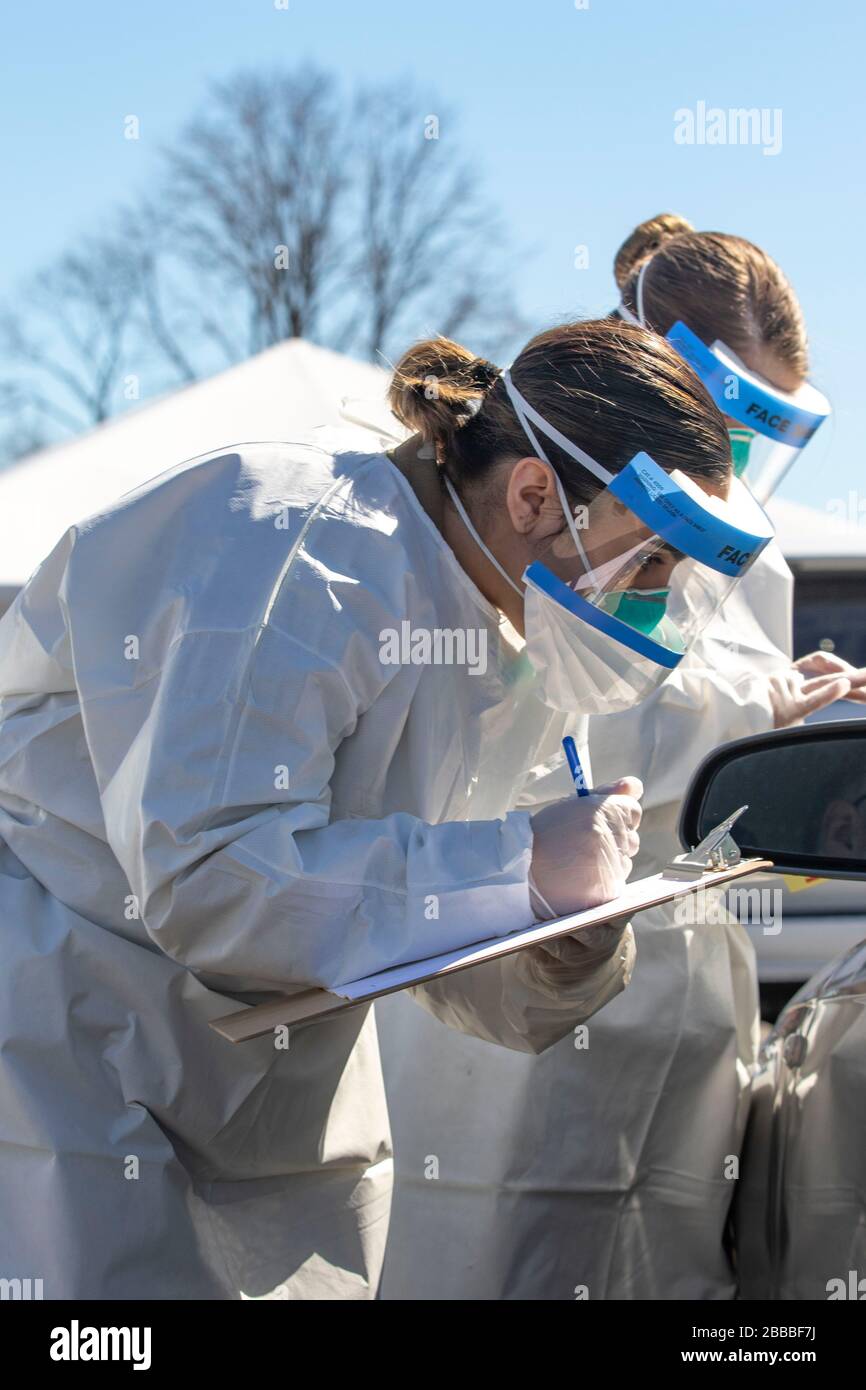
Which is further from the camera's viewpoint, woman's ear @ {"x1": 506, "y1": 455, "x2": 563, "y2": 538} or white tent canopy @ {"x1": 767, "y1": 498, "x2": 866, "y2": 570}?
white tent canopy @ {"x1": 767, "y1": 498, "x2": 866, "y2": 570}

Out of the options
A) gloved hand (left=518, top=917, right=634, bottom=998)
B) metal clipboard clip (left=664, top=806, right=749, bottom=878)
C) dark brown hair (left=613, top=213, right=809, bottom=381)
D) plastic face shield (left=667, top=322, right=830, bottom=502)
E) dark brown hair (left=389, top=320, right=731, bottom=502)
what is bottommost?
gloved hand (left=518, top=917, right=634, bottom=998)

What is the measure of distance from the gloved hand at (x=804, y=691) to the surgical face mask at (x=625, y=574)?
0.79m

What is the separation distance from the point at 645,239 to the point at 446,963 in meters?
2.21

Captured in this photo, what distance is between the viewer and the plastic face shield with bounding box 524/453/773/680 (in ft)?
5.71

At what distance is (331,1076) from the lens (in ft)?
6.71

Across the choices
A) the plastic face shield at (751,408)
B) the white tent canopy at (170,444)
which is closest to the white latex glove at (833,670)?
the plastic face shield at (751,408)

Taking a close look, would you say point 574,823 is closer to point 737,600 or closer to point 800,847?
point 800,847

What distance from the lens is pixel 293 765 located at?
5.31 feet

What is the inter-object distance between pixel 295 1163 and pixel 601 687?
0.75m

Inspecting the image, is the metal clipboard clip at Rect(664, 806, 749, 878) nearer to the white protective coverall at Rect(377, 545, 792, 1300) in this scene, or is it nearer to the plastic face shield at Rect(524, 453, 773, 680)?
the plastic face shield at Rect(524, 453, 773, 680)

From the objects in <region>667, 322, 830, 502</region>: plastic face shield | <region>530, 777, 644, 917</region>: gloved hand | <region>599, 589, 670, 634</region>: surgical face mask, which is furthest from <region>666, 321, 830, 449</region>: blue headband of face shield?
<region>530, 777, 644, 917</region>: gloved hand

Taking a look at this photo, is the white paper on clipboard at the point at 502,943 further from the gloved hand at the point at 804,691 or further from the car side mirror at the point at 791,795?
the gloved hand at the point at 804,691

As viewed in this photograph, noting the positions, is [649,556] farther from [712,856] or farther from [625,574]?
[712,856]

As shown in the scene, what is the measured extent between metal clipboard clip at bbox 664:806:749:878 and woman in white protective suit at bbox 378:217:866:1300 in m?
0.87
